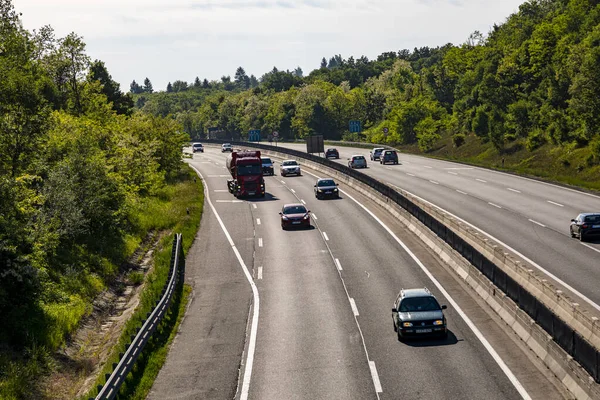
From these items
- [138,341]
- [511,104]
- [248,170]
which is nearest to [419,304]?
[138,341]

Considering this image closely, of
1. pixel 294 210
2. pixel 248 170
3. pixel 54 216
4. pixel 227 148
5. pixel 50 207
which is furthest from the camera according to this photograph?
pixel 227 148

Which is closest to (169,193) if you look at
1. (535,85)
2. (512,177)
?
(512,177)

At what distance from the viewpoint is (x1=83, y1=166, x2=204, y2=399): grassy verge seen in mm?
21250

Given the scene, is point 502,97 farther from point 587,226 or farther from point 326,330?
point 326,330

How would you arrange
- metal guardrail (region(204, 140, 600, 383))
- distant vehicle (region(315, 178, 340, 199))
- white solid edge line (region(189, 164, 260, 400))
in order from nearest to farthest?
metal guardrail (region(204, 140, 600, 383)), white solid edge line (region(189, 164, 260, 400)), distant vehicle (region(315, 178, 340, 199))

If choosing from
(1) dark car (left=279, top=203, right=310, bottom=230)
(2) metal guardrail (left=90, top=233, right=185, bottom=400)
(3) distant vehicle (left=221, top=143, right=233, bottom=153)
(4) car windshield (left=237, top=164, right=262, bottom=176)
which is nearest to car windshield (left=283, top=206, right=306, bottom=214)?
(1) dark car (left=279, top=203, right=310, bottom=230)

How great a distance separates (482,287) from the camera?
28391 millimetres

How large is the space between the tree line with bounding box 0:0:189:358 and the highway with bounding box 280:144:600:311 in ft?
68.4

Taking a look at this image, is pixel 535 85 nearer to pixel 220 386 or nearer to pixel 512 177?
pixel 512 177

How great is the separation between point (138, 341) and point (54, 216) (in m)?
13.9

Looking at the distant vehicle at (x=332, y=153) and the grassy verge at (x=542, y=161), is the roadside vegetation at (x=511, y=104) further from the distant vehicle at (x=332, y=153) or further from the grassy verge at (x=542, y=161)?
the distant vehicle at (x=332, y=153)

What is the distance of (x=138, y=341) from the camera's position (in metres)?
22.5

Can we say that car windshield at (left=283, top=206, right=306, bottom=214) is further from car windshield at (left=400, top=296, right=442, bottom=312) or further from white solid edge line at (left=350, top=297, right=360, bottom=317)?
car windshield at (left=400, top=296, right=442, bottom=312)

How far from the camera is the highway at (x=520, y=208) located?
3256cm
